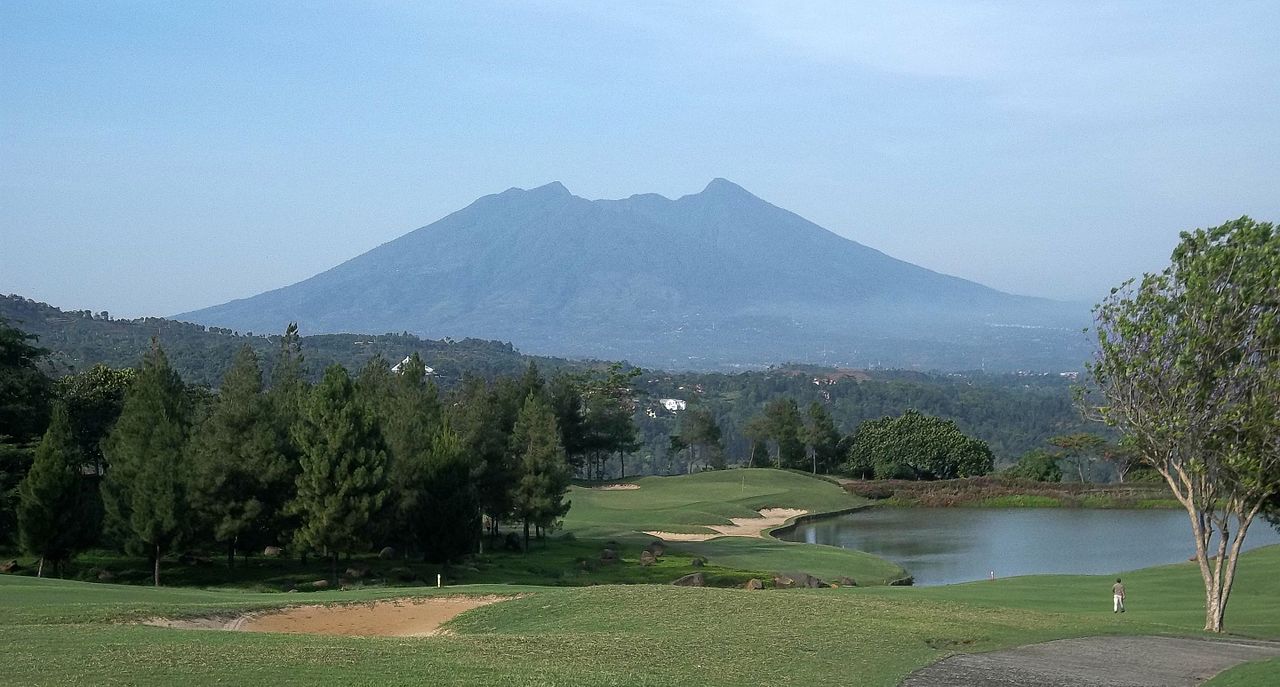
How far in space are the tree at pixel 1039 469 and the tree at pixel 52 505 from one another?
257ft

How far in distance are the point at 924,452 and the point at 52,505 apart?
8110cm

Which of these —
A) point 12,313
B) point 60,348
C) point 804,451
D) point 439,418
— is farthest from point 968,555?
point 12,313

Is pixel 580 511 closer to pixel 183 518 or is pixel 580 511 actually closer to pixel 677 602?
pixel 183 518

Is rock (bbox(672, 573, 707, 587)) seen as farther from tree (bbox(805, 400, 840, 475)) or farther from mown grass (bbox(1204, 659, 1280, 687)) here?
tree (bbox(805, 400, 840, 475))

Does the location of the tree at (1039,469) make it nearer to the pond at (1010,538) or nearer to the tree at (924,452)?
the tree at (924,452)

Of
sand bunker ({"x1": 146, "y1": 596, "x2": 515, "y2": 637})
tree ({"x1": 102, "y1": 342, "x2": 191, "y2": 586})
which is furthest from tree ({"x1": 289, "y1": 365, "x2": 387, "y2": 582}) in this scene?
sand bunker ({"x1": 146, "y1": 596, "x2": 515, "y2": 637})

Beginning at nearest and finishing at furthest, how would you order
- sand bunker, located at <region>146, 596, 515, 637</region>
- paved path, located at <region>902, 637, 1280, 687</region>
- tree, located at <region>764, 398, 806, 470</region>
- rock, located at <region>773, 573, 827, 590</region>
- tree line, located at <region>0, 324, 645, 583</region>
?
paved path, located at <region>902, 637, 1280, 687</region> → sand bunker, located at <region>146, 596, 515, 637</region> → tree line, located at <region>0, 324, 645, 583</region> → rock, located at <region>773, 573, 827, 590</region> → tree, located at <region>764, 398, 806, 470</region>

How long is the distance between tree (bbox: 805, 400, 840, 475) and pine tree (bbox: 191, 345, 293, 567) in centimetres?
7621

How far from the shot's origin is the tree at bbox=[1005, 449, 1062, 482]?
101 m

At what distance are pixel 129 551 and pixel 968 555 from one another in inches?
1606

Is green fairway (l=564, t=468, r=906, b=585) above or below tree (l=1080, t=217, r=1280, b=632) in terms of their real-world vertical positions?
below

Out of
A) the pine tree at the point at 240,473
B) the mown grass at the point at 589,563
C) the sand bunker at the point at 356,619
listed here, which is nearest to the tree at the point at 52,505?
the mown grass at the point at 589,563

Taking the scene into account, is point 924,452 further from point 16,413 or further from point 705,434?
point 16,413

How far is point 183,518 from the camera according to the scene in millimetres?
41594
